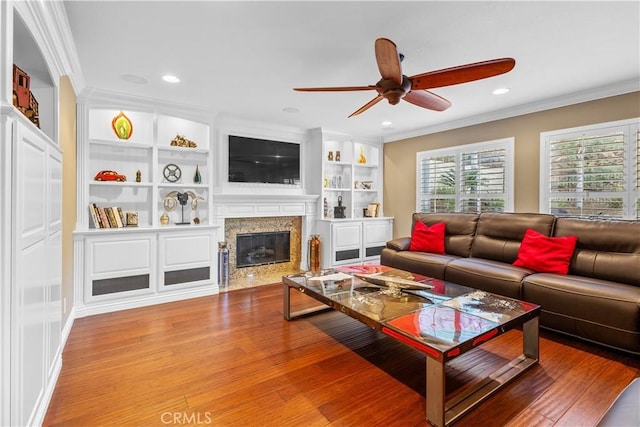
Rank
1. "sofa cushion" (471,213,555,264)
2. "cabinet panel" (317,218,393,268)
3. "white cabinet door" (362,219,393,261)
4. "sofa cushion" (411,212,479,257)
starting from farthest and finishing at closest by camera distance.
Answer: "white cabinet door" (362,219,393,261), "cabinet panel" (317,218,393,268), "sofa cushion" (411,212,479,257), "sofa cushion" (471,213,555,264)

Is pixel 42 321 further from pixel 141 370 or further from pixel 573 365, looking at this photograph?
pixel 573 365

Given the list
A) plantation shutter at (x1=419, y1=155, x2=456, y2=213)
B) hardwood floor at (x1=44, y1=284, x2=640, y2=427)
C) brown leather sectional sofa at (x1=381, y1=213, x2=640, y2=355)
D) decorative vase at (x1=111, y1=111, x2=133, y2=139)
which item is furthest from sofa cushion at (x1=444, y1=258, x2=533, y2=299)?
decorative vase at (x1=111, y1=111, x2=133, y2=139)

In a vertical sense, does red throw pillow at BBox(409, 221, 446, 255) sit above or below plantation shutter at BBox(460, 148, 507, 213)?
below

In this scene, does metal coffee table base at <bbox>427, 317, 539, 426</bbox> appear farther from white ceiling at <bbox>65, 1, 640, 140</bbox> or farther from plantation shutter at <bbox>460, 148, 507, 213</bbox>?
plantation shutter at <bbox>460, 148, 507, 213</bbox>

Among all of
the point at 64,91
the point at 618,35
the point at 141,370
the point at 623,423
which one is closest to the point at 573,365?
the point at 623,423

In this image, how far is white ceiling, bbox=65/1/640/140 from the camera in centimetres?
204

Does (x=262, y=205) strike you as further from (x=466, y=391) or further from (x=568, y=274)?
(x=568, y=274)

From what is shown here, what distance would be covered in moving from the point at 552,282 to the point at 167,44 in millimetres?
3796

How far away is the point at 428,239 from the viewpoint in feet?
14.8

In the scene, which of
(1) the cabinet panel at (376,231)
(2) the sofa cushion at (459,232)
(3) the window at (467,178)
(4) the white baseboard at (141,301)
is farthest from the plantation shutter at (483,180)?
(4) the white baseboard at (141,301)

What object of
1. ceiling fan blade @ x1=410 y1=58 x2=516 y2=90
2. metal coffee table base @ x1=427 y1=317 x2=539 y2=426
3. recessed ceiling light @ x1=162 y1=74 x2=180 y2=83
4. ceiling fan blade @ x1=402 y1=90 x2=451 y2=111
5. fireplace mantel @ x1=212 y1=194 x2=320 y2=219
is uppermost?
recessed ceiling light @ x1=162 y1=74 x2=180 y2=83

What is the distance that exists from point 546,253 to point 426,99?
6.79 feet

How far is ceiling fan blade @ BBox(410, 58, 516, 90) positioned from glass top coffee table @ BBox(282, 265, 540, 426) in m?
1.58

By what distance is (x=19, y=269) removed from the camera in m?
1.38
